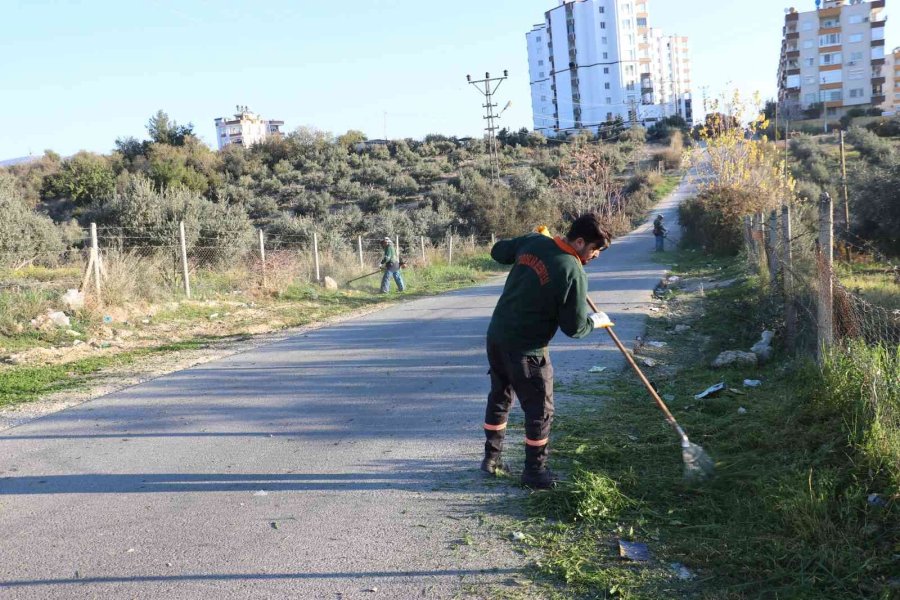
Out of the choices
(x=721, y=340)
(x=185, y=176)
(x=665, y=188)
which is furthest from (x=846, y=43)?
(x=721, y=340)

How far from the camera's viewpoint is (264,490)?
454cm

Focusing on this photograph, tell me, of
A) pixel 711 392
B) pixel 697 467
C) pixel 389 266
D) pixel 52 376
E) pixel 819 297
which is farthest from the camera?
pixel 389 266

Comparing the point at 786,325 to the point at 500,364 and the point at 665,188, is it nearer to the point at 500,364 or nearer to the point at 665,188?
the point at 500,364

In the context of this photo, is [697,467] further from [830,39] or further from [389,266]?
[830,39]

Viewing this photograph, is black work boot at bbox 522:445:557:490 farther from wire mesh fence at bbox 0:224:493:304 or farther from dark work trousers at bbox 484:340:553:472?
wire mesh fence at bbox 0:224:493:304

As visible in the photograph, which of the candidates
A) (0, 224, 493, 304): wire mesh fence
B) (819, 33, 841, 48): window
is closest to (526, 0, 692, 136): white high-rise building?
(819, 33, 841, 48): window

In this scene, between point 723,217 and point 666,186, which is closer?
point 723,217

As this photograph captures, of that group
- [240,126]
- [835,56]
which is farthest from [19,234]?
[240,126]

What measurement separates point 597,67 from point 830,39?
27789 millimetres

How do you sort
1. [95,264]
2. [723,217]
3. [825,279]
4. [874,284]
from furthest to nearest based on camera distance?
1. [723,217]
2. [874,284]
3. [95,264]
4. [825,279]

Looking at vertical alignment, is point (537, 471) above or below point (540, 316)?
below

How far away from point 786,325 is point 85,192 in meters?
44.0

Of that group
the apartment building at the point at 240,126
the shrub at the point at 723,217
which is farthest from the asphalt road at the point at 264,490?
the apartment building at the point at 240,126

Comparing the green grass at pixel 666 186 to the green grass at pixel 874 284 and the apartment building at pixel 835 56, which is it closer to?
the apartment building at pixel 835 56
